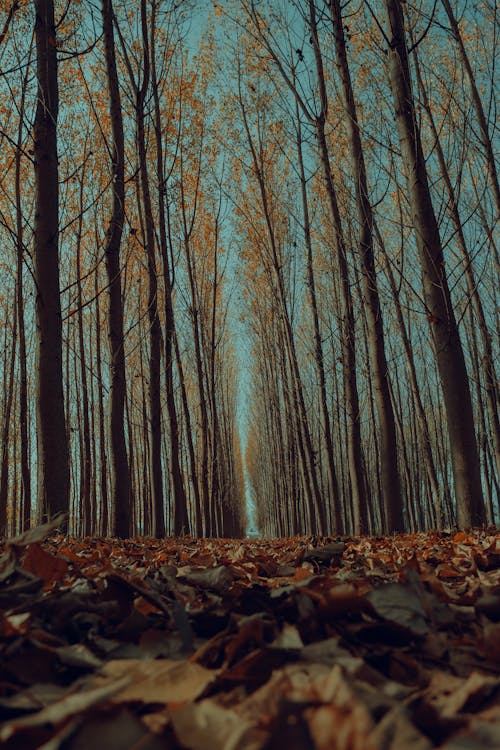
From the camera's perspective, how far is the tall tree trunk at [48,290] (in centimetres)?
374

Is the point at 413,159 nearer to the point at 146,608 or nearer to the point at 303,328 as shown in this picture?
the point at 146,608

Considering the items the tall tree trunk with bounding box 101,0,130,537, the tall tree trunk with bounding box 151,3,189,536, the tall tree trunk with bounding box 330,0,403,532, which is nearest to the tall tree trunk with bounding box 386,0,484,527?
the tall tree trunk with bounding box 330,0,403,532

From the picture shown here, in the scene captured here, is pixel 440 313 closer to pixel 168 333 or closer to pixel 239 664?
pixel 239 664

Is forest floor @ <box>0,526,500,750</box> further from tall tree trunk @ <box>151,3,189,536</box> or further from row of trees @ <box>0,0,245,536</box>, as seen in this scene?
tall tree trunk @ <box>151,3,189,536</box>

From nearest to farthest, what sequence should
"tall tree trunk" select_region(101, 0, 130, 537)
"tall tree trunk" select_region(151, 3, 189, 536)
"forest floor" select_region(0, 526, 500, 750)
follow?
"forest floor" select_region(0, 526, 500, 750), "tall tree trunk" select_region(101, 0, 130, 537), "tall tree trunk" select_region(151, 3, 189, 536)

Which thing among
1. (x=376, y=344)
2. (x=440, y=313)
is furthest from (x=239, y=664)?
(x=376, y=344)

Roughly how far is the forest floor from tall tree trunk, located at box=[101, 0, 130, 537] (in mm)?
4214

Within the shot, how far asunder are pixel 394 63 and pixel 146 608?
4.57 meters

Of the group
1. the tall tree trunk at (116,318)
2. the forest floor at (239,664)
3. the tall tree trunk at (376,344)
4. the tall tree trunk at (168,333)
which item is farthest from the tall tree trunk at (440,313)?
the tall tree trunk at (168,333)

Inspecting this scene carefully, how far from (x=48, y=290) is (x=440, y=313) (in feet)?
9.89

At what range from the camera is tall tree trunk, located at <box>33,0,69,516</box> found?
3742 millimetres

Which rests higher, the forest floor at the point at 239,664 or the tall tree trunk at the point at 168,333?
the tall tree trunk at the point at 168,333

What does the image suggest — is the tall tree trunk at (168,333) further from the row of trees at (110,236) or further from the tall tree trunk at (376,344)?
the tall tree trunk at (376,344)

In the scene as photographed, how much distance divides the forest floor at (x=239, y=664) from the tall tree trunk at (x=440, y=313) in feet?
8.36
